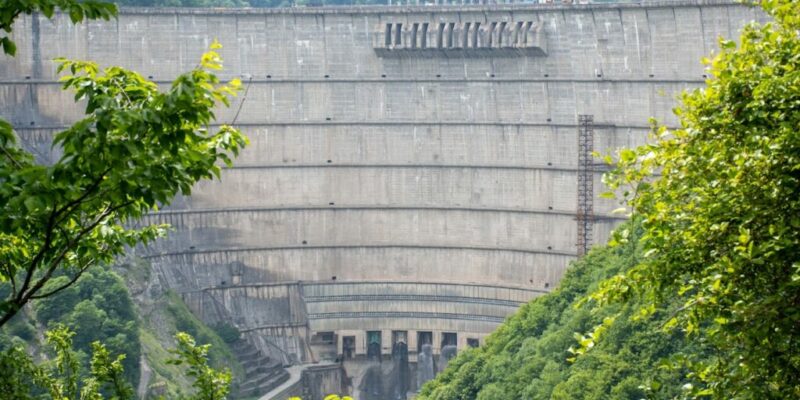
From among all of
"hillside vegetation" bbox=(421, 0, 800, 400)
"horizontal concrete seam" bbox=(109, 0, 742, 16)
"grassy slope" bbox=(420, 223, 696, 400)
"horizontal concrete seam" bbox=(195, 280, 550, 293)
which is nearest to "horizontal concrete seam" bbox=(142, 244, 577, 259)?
"horizontal concrete seam" bbox=(195, 280, 550, 293)

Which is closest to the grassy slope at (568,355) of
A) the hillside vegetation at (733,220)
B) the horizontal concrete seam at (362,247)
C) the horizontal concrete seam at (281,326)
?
the horizontal concrete seam at (362,247)

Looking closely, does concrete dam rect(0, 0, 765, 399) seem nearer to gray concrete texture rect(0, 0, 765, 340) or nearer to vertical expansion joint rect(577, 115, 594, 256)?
gray concrete texture rect(0, 0, 765, 340)

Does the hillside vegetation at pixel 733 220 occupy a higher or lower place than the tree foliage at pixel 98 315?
higher

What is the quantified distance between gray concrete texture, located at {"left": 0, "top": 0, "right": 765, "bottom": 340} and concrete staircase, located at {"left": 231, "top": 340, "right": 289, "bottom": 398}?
5.88ft

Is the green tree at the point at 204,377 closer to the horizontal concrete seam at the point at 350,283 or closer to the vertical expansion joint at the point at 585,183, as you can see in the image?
the vertical expansion joint at the point at 585,183

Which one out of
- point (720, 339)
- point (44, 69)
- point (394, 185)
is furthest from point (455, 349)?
point (720, 339)

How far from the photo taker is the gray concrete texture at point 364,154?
66.9 meters

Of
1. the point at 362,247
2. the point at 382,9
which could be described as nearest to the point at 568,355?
the point at 362,247

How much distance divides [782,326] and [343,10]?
2201 inches

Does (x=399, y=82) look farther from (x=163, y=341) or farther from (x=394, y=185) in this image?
(x=163, y=341)

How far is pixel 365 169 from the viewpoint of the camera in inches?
2753

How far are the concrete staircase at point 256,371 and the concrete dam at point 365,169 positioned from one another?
113 centimetres

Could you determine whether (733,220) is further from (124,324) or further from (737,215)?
(124,324)

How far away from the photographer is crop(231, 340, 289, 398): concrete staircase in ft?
209
